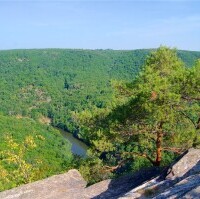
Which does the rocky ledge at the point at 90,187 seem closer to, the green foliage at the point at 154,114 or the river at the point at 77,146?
the green foliage at the point at 154,114

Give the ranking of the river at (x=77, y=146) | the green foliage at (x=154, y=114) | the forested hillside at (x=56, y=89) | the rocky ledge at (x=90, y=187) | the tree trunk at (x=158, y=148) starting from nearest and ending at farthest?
the rocky ledge at (x=90, y=187) → the green foliage at (x=154, y=114) → the tree trunk at (x=158, y=148) → the river at (x=77, y=146) → the forested hillside at (x=56, y=89)

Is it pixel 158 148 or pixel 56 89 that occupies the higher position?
pixel 158 148

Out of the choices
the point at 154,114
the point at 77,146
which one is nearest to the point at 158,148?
the point at 154,114

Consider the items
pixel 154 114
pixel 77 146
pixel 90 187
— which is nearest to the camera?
pixel 90 187

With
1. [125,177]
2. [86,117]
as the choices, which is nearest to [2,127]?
[86,117]

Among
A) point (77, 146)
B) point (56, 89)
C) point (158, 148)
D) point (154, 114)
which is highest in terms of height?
point (154, 114)

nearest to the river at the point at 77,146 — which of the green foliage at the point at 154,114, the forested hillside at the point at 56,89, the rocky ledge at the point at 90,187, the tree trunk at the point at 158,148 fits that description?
the forested hillside at the point at 56,89

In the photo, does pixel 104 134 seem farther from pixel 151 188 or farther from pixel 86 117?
pixel 151 188

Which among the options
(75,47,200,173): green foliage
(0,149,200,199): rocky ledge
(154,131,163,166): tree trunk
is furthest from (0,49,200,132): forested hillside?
(0,149,200,199): rocky ledge

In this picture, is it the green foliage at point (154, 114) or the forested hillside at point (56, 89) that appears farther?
the forested hillside at point (56, 89)

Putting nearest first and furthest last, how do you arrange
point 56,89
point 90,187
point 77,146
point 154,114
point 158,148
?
point 90,187 → point 154,114 → point 158,148 → point 77,146 → point 56,89

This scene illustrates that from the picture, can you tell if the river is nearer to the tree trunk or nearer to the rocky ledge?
the tree trunk

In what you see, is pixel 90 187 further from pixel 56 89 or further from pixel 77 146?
pixel 56 89

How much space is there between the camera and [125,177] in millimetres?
10188
